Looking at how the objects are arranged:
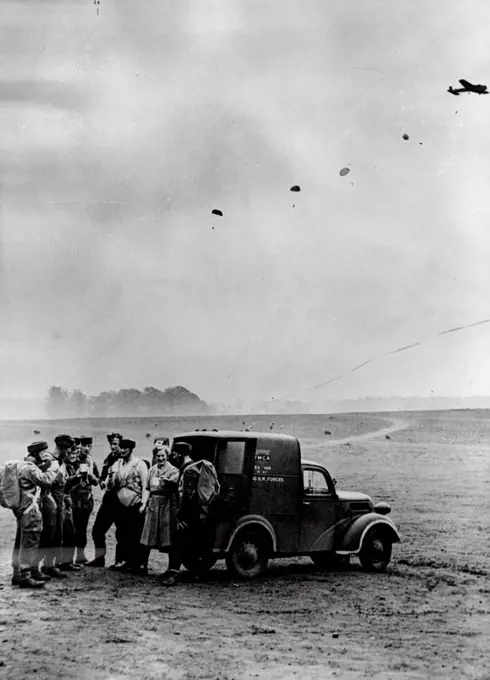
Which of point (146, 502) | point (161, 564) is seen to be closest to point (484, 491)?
point (161, 564)

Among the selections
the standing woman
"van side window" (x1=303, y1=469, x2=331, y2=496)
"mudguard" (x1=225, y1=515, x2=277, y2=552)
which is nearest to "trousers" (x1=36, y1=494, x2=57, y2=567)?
the standing woman

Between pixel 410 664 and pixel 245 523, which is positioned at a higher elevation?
pixel 245 523

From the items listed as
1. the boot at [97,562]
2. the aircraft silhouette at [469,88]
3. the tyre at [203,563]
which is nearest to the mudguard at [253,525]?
the tyre at [203,563]

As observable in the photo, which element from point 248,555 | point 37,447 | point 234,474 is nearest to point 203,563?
point 248,555

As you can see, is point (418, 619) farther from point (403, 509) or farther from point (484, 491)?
point (484, 491)

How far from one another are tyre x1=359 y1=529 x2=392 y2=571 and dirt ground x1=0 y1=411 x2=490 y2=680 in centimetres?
26

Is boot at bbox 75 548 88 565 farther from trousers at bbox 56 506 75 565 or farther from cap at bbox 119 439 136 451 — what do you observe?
cap at bbox 119 439 136 451

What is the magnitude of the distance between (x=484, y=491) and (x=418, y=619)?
52.4 feet

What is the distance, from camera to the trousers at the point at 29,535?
1064 centimetres

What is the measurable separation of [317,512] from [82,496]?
3248mm

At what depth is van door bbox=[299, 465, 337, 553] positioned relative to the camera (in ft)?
40.3

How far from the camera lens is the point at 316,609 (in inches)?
402

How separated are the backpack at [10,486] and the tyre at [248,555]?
2.77 metres

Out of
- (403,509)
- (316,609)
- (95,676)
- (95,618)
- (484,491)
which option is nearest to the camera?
(95,676)
